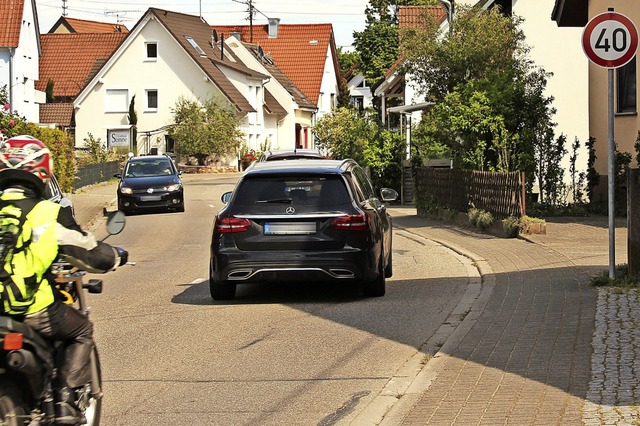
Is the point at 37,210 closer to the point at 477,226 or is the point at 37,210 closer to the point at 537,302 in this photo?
the point at 537,302

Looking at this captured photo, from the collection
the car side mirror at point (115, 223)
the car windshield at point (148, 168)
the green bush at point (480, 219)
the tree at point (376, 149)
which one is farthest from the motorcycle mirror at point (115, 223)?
the tree at point (376, 149)

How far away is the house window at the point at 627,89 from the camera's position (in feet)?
80.2

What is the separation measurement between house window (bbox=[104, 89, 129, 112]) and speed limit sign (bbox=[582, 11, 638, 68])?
205ft

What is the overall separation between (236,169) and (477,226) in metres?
50.1

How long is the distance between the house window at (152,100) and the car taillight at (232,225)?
2420 inches

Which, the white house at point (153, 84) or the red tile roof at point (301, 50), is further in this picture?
the red tile roof at point (301, 50)

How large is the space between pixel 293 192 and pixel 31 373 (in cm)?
748

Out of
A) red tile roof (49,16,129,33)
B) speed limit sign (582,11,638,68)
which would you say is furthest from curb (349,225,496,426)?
red tile roof (49,16,129,33)

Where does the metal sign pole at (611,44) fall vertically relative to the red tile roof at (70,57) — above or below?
below

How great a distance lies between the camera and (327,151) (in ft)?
196

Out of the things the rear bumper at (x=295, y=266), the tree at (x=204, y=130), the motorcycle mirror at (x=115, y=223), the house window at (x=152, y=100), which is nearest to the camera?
the motorcycle mirror at (x=115, y=223)

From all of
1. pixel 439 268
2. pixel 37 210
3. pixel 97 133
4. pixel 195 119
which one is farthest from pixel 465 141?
pixel 97 133

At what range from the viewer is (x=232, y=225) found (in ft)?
41.3

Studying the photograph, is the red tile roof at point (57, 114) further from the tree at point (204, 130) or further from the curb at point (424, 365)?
the curb at point (424, 365)
